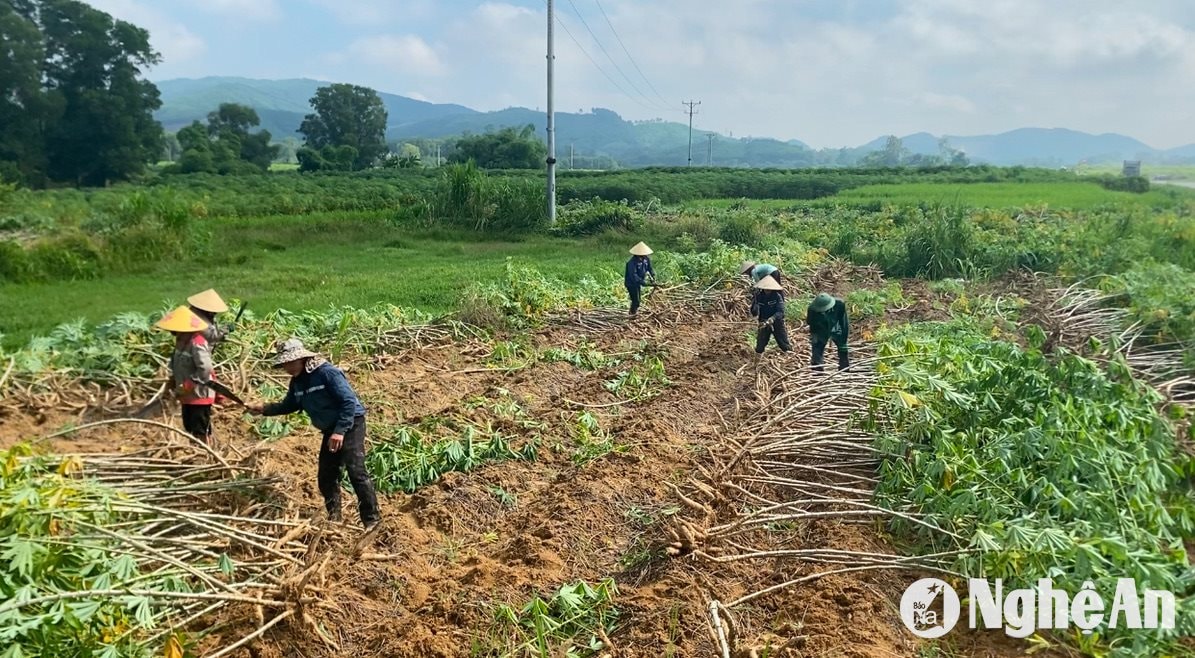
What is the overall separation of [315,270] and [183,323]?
34.8 ft

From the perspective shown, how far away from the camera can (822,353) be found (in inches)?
300

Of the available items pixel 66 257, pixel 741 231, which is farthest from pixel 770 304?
pixel 66 257

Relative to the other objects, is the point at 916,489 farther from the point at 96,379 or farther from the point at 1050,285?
the point at 1050,285

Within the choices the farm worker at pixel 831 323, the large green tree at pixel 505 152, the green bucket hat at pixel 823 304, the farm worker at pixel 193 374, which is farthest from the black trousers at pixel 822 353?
the large green tree at pixel 505 152

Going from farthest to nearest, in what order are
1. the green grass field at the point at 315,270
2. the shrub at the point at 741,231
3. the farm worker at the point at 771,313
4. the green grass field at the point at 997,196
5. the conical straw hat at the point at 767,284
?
1. the green grass field at the point at 997,196
2. the shrub at the point at 741,231
3. the green grass field at the point at 315,270
4. the farm worker at the point at 771,313
5. the conical straw hat at the point at 767,284

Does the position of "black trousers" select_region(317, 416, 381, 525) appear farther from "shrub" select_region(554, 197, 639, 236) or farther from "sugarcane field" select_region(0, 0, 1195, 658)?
"shrub" select_region(554, 197, 639, 236)

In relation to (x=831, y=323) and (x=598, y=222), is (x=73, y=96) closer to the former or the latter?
(x=598, y=222)

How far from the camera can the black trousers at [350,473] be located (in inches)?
187

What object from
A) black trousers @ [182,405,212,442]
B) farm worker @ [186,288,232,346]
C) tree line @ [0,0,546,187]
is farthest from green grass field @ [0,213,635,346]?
tree line @ [0,0,546,187]

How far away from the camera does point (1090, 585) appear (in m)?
3.26

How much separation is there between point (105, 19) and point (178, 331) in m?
48.8

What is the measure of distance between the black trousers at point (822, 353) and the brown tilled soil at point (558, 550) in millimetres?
796

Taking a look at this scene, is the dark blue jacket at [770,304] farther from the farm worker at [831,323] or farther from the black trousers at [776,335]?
the farm worker at [831,323]

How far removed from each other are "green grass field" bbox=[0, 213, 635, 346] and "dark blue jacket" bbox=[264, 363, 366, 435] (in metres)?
4.63
